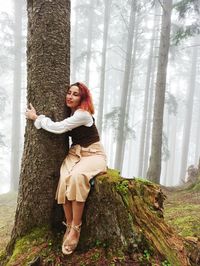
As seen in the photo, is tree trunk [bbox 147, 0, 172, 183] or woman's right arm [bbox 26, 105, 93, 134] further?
tree trunk [bbox 147, 0, 172, 183]

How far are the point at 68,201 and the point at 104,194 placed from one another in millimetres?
422

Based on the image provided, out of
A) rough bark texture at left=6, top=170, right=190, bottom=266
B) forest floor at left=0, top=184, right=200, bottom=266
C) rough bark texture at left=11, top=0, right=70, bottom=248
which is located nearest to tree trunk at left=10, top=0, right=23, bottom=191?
forest floor at left=0, top=184, right=200, bottom=266

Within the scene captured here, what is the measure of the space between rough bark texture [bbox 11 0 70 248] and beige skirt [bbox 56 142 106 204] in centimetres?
18

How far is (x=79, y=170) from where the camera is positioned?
11.3ft

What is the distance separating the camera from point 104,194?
342 centimetres

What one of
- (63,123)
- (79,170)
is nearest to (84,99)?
(63,123)

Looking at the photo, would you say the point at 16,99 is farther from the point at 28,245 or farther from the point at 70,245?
the point at 70,245

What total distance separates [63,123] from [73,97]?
38cm

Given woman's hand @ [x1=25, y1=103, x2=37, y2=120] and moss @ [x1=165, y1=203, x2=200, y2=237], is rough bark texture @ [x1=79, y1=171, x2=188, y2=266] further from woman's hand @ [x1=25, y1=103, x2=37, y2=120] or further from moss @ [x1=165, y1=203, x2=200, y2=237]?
moss @ [x1=165, y1=203, x2=200, y2=237]

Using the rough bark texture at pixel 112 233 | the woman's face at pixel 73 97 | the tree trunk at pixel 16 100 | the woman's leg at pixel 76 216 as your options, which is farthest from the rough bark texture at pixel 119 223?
the tree trunk at pixel 16 100

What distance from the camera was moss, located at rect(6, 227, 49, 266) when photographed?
3.41 meters

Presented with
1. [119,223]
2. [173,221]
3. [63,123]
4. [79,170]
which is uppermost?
[63,123]

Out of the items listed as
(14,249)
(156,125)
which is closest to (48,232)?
(14,249)

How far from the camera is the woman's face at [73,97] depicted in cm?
372
